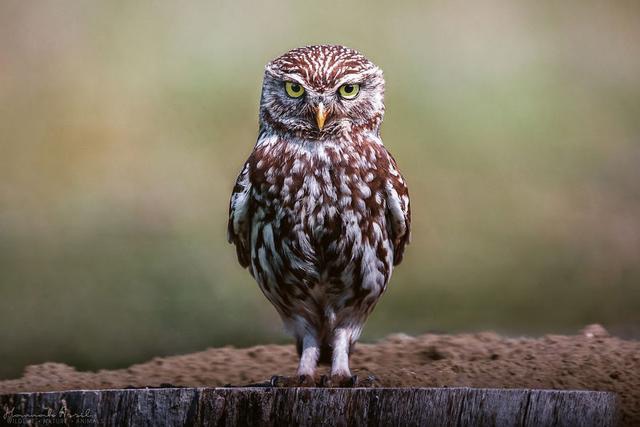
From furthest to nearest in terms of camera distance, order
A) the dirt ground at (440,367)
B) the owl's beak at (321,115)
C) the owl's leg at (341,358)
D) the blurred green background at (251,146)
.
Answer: the blurred green background at (251,146) → the dirt ground at (440,367) → the owl's leg at (341,358) → the owl's beak at (321,115)

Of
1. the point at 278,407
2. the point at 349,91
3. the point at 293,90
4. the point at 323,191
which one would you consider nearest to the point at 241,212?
the point at 323,191

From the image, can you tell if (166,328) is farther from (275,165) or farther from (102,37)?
(275,165)

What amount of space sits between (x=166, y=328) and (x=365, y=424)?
3729mm

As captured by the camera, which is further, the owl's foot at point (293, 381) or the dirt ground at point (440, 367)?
the dirt ground at point (440, 367)

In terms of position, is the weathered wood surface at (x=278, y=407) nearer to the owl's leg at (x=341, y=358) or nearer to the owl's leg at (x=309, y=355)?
the owl's leg at (x=341, y=358)

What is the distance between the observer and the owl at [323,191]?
353 centimetres

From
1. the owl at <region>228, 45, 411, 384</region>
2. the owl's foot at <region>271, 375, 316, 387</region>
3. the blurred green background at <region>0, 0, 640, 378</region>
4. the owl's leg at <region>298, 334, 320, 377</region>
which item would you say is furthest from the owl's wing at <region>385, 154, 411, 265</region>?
the blurred green background at <region>0, 0, 640, 378</region>

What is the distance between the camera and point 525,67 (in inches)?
280

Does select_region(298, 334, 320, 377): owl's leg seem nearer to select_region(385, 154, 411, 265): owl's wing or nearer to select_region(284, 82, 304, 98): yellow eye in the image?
select_region(385, 154, 411, 265): owl's wing

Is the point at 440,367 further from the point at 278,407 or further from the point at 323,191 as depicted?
the point at 278,407

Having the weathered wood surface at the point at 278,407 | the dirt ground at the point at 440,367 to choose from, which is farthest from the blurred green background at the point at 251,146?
the weathered wood surface at the point at 278,407

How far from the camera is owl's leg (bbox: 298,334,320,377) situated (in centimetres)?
376

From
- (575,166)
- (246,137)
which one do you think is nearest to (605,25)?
(575,166)

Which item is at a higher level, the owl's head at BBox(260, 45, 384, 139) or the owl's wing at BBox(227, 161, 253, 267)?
the owl's head at BBox(260, 45, 384, 139)
